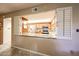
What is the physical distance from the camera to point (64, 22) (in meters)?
2.70

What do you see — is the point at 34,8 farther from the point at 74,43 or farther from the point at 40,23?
the point at 74,43

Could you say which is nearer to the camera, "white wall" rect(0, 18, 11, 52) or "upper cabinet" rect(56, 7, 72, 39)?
"upper cabinet" rect(56, 7, 72, 39)

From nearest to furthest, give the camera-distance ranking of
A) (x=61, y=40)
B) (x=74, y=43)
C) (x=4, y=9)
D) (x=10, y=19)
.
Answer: (x=74, y=43) → (x=61, y=40) → (x=4, y=9) → (x=10, y=19)

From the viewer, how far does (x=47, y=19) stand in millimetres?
2834

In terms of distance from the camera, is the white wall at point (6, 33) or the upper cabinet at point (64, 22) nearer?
the upper cabinet at point (64, 22)

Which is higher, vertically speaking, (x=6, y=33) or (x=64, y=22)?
(x=64, y=22)

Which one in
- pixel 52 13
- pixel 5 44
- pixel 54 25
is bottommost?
pixel 5 44

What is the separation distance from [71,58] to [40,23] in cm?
160

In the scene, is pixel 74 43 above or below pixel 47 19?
below

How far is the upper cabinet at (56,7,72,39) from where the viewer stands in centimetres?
261

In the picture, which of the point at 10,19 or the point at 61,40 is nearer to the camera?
the point at 61,40

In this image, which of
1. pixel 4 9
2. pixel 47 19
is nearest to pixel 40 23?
pixel 47 19

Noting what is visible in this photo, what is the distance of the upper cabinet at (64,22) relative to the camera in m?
2.61

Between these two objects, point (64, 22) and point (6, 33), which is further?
point (6, 33)
